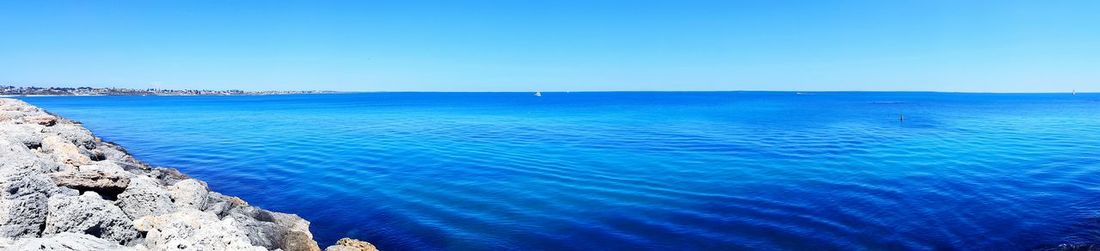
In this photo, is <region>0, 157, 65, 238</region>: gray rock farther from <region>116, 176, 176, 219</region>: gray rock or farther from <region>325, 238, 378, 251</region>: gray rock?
<region>325, 238, 378, 251</region>: gray rock

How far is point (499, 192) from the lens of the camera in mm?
18422

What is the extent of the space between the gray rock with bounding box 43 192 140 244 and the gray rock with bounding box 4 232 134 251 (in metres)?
1.24

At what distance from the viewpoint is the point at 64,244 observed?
7262 millimetres

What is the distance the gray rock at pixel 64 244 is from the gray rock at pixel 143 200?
3063mm

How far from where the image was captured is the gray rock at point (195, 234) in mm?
8164

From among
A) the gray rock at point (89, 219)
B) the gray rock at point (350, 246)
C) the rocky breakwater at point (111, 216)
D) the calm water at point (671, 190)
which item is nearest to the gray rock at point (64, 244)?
the rocky breakwater at point (111, 216)

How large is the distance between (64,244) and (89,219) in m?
1.94

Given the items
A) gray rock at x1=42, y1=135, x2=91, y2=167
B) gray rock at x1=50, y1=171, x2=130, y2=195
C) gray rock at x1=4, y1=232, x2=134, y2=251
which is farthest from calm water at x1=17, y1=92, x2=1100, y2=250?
gray rock at x1=4, y1=232, x2=134, y2=251

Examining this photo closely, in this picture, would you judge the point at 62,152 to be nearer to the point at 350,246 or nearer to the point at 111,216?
the point at 111,216

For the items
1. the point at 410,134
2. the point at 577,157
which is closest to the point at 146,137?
the point at 410,134

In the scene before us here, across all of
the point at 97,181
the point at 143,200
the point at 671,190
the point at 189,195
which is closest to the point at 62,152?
the point at 97,181

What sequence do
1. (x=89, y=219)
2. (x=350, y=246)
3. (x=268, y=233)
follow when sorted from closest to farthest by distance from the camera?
(x=89, y=219), (x=268, y=233), (x=350, y=246)

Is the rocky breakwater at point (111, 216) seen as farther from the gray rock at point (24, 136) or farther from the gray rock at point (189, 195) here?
the gray rock at point (24, 136)

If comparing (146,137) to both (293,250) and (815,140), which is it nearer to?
(293,250)
